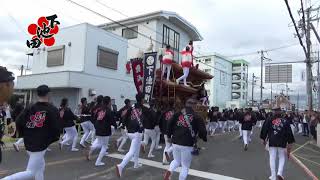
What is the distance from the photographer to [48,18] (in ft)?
65.2

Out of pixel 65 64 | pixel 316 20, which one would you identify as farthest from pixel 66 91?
pixel 316 20

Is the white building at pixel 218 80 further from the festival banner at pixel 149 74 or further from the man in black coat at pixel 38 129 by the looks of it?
the man in black coat at pixel 38 129

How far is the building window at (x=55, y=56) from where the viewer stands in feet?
76.9

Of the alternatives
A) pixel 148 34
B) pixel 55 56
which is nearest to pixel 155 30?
pixel 148 34

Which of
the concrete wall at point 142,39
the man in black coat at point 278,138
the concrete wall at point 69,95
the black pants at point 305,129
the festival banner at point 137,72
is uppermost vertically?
the concrete wall at point 142,39

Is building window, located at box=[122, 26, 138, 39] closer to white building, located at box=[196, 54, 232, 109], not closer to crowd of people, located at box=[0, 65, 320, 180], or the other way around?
crowd of people, located at box=[0, 65, 320, 180]

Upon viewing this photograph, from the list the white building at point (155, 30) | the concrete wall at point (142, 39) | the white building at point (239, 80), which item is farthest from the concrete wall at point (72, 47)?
the white building at point (239, 80)

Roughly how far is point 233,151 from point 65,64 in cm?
1426

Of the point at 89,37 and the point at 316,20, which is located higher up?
the point at 316,20

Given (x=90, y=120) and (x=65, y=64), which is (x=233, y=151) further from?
(x=65, y=64)

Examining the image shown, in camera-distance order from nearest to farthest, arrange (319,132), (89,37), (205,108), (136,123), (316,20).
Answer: (136,123)
(205,108)
(319,132)
(89,37)
(316,20)

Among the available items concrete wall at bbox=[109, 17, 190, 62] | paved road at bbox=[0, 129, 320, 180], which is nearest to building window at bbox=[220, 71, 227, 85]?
concrete wall at bbox=[109, 17, 190, 62]

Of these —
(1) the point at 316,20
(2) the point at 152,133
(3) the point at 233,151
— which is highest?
(1) the point at 316,20

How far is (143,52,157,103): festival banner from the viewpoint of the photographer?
1275cm
